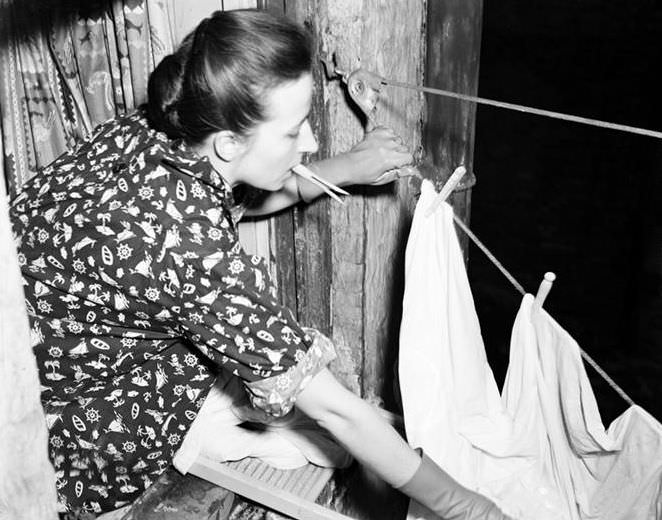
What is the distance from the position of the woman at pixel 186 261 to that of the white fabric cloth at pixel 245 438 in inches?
6.2

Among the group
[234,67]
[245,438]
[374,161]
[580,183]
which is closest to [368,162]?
[374,161]

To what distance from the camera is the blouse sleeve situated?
146cm

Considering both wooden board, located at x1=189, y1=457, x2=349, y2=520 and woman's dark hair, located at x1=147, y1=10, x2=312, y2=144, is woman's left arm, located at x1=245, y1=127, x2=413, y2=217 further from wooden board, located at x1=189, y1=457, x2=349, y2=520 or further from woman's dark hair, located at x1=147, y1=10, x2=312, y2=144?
wooden board, located at x1=189, y1=457, x2=349, y2=520

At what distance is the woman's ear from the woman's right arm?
49 centimetres

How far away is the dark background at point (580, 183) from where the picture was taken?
432 centimetres

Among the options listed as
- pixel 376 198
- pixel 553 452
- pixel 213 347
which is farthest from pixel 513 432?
pixel 213 347

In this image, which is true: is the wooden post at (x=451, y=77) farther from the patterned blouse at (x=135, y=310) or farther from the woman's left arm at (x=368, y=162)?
the patterned blouse at (x=135, y=310)

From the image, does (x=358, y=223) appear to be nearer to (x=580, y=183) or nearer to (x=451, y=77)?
(x=451, y=77)

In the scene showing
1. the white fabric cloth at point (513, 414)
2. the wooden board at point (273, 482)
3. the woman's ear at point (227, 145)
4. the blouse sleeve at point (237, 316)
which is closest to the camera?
the blouse sleeve at point (237, 316)

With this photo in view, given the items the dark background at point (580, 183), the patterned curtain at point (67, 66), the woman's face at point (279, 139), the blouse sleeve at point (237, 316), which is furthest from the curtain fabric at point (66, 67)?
the dark background at point (580, 183)

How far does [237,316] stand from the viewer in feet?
4.82

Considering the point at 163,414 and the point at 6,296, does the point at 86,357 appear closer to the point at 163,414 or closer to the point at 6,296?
the point at 163,414

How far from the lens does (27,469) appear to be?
1.08 metres

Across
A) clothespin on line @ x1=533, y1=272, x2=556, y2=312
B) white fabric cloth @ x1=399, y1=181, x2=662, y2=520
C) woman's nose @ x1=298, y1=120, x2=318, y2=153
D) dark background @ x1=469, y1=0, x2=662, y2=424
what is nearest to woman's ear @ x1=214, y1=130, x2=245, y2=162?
woman's nose @ x1=298, y1=120, x2=318, y2=153
